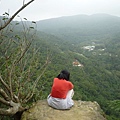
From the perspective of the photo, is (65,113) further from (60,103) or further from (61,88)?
(61,88)

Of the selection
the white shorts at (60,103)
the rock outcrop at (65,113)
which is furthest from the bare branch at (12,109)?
the white shorts at (60,103)

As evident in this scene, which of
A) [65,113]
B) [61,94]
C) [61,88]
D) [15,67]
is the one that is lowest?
[65,113]

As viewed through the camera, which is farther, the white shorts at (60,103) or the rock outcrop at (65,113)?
the white shorts at (60,103)

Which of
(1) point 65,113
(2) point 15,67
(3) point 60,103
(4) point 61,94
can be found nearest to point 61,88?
(4) point 61,94

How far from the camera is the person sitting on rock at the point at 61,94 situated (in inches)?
147

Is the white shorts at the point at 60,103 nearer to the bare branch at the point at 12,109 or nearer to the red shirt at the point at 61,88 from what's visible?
the red shirt at the point at 61,88

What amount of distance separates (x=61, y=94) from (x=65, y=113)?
41 cm

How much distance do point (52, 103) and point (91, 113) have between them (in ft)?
2.66

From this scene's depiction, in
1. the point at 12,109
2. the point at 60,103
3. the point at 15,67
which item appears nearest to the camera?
the point at 12,109

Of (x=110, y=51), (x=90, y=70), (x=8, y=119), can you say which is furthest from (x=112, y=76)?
(x=8, y=119)

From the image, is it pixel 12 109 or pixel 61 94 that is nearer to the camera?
pixel 12 109

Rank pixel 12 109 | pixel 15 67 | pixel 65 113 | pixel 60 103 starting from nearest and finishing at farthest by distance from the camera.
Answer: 1. pixel 12 109
2. pixel 65 113
3. pixel 60 103
4. pixel 15 67

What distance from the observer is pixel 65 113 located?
140 inches

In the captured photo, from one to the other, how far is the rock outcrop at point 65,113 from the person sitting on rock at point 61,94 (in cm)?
10
